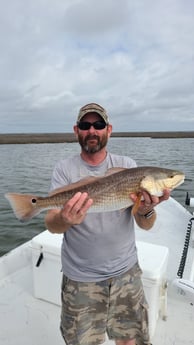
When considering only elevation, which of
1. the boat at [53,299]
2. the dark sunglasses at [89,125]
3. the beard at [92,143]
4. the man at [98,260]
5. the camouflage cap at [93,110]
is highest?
the camouflage cap at [93,110]

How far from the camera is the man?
2.63 m

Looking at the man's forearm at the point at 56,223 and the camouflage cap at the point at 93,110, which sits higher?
the camouflage cap at the point at 93,110

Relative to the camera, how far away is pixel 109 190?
262 cm

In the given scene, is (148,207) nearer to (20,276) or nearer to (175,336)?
(175,336)

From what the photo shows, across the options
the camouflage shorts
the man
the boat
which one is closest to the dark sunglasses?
the man

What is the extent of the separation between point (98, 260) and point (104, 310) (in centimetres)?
51

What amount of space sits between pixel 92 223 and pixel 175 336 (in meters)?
2.09

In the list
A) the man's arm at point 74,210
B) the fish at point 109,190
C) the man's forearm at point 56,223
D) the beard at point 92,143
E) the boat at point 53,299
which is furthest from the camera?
the boat at point 53,299

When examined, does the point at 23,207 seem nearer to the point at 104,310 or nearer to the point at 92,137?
the point at 92,137

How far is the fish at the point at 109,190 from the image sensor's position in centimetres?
258

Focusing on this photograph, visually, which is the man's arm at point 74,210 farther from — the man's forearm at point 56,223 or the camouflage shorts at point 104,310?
the camouflage shorts at point 104,310

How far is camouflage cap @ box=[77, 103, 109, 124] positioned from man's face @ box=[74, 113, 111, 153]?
0.10 feet

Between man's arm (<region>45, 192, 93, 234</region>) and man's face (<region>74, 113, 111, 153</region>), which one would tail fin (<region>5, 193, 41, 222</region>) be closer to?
man's arm (<region>45, 192, 93, 234</region>)

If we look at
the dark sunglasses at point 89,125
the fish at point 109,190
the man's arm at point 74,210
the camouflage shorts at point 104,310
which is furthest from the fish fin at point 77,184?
the camouflage shorts at point 104,310
